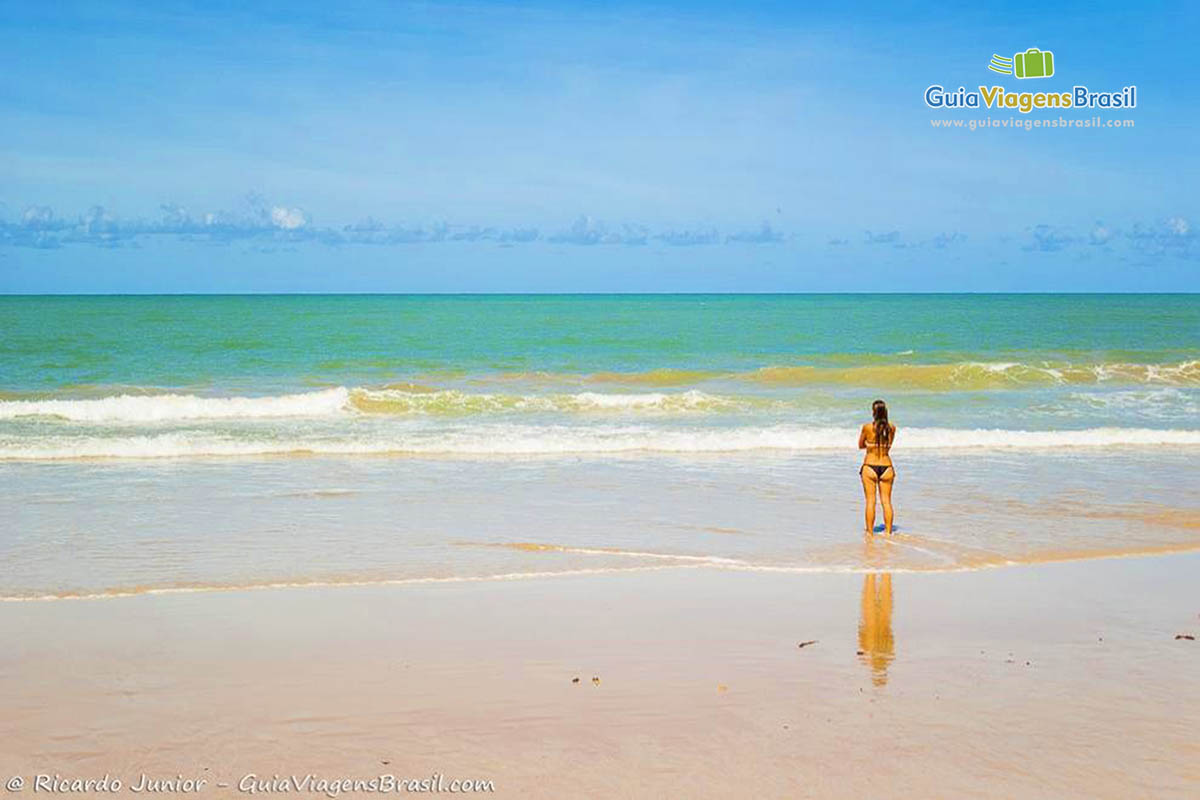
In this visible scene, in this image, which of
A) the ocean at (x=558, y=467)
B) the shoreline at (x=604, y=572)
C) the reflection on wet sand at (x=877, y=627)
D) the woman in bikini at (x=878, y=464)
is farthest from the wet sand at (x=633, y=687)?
the woman in bikini at (x=878, y=464)

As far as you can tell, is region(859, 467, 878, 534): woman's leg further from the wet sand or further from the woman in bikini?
the wet sand

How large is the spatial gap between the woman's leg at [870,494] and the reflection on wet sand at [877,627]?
1.82 metres

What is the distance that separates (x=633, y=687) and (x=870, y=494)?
6.04 metres

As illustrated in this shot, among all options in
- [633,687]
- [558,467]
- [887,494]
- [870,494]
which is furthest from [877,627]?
[558,467]

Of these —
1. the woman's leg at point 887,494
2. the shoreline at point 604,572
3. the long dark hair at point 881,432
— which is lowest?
the shoreline at point 604,572

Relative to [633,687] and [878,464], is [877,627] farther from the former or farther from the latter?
[878,464]

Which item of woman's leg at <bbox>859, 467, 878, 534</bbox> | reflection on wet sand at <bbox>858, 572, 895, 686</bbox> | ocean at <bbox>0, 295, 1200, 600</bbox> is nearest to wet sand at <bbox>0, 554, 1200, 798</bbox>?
reflection on wet sand at <bbox>858, 572, 895, 686</bbox>

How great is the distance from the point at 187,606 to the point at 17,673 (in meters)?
1.80

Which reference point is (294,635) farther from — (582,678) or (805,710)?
(805,710)

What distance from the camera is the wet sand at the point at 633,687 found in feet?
17.5

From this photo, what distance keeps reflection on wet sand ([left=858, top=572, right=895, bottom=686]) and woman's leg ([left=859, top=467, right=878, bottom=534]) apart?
5.97 ft

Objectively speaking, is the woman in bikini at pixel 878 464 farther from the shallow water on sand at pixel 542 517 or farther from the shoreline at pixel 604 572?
the shoreline at pixel 604 572

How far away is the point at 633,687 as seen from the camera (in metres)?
6.53

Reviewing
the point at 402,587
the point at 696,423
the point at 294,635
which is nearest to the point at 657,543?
the point at 402,587
